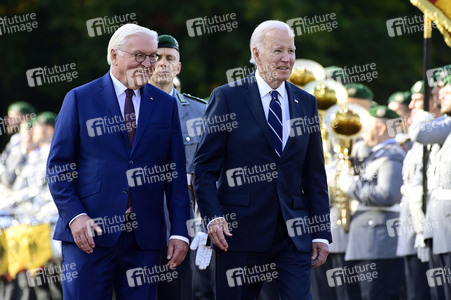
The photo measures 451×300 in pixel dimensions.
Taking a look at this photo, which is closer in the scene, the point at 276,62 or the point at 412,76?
the point at 276,62

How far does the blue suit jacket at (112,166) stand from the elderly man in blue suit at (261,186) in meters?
0.22

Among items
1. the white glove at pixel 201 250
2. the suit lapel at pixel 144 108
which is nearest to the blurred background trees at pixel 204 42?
the white glove at pixel 201 250

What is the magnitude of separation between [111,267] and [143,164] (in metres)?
0.66

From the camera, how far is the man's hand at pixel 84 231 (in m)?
6.71

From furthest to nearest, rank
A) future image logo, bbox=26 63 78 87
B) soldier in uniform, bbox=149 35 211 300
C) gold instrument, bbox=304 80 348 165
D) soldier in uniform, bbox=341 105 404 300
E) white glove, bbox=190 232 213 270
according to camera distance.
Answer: future image logo, bbox=26 63 78 87
gold instrument, bbox=304 80 348 165
soldier in uniform, bbox=341 105 404 300
soldier in uniform, bbox=149 35 211 300
white glove, bbox=190 232 213 270

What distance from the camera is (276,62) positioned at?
24.0ft

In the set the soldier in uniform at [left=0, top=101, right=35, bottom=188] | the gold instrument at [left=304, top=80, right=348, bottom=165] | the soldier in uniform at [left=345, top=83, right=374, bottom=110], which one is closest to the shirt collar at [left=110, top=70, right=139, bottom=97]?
the gold instrument at [left=304, top=80, right=348, bottom=165]

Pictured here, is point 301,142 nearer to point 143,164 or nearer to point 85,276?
point 143,164

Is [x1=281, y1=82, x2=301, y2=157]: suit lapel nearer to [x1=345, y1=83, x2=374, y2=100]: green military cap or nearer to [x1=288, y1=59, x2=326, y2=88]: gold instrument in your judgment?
[x1=345, y1=83, x2=374, y2=100]: green military cap

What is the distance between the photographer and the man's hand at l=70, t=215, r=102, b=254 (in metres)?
6.71

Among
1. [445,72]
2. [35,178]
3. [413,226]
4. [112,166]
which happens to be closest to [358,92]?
[445,72]

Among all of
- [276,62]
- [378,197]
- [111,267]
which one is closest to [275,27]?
[276,62]

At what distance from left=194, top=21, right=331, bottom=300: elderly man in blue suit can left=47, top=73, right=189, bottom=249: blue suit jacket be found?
22 cm

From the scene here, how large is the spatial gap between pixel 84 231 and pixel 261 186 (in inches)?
47.7
